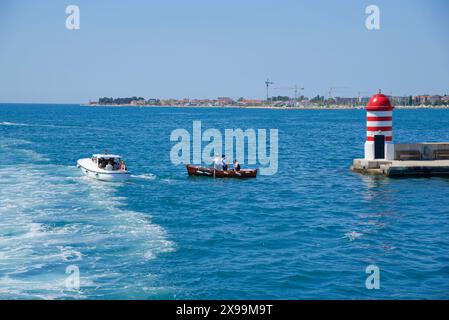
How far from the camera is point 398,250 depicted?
24.1 metres

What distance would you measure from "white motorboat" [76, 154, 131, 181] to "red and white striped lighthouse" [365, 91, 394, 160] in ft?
68.3

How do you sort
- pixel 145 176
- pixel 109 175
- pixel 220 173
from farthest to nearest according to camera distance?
pixel 145 176 → pixel 220 173 → pixel 109 175

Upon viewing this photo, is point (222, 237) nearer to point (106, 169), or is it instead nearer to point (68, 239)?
point (68, 239)

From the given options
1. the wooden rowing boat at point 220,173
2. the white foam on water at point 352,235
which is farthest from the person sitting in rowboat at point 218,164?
the white foam on water at point 352,235

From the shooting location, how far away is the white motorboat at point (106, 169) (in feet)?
139

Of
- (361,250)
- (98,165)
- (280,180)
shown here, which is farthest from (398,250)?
(98,165)

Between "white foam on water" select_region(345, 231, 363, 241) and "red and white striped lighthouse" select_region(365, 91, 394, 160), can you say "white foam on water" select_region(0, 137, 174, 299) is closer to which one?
"white foam on water" select_region(345, 231, 363, 241)

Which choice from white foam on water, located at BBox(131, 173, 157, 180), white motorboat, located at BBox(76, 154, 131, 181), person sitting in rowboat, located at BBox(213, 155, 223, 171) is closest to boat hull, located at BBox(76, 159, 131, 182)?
white motorboat, located at BBox(76, 154, 131, 181)

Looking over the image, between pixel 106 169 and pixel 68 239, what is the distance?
60.8 feet

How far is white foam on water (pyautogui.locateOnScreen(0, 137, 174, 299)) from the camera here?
1891 centimetres

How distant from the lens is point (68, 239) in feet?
80.8

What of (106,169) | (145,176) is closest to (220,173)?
(145,176)

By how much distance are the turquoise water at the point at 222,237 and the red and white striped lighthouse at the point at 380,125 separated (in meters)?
3.30
